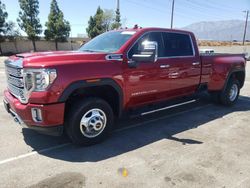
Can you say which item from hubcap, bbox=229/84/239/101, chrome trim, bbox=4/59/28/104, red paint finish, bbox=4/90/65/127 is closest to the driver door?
red paint finish, bbox=4/90/65/127

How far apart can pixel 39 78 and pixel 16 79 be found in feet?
2.07

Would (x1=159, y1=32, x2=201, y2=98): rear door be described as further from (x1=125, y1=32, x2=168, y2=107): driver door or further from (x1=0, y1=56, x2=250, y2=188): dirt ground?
(x1=0, y1=56, x2=250, y2=188): dirt ground

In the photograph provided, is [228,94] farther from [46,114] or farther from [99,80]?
[46,114]

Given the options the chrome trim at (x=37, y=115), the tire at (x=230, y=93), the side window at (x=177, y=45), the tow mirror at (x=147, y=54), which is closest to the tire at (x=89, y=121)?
the chrome trim at (x=37, y=115)

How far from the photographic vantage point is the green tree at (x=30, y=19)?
127ft

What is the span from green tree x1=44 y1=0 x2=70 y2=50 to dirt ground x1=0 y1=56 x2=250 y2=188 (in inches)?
1521

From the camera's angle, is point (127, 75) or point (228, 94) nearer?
point (127, 75)

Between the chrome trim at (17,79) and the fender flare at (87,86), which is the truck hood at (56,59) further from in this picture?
the fender flare at (87,86)

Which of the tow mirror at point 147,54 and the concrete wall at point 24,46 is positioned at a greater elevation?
the tow mirror at point 147,54

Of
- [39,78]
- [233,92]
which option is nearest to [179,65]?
[233,92]

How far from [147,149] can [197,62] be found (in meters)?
2.73

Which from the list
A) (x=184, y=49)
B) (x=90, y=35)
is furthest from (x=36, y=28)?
(x=184, y=49)

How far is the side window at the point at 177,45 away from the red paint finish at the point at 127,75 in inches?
4.9

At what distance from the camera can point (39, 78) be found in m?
3.59
